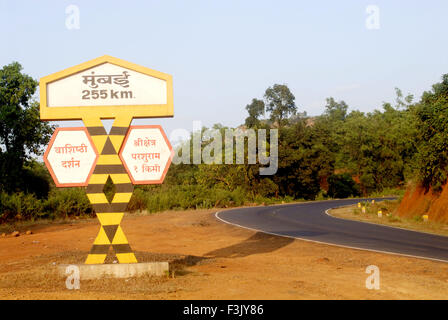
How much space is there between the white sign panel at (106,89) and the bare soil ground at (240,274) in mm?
3329

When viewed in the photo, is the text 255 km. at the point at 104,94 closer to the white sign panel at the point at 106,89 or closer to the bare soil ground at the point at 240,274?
the white sign panel at the point at 106,89

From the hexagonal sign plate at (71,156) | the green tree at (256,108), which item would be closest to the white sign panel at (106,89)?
the hexagonal sign plate at (71,156)

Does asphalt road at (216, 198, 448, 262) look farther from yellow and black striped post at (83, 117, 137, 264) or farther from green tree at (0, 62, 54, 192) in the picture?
green tree at (0, 62, 54, 192)

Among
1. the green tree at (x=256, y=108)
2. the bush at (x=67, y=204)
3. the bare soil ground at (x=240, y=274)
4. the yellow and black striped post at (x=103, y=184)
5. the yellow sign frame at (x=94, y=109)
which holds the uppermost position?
the green tree at (x=256, y=108)

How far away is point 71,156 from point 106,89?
1.45 meters

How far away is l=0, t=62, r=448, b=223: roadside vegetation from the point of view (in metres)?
28.2

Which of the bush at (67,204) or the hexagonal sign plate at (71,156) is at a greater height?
the hexagonal sign plate at (71,156)

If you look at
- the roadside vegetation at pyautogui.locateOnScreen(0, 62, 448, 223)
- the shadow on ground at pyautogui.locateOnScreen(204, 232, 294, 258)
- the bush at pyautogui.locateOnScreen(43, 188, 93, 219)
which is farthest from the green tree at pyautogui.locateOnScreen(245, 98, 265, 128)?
the shadow on ground at pyautogui.locateOnScreen(204, 232, 294, 258)

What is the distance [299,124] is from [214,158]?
11.4m

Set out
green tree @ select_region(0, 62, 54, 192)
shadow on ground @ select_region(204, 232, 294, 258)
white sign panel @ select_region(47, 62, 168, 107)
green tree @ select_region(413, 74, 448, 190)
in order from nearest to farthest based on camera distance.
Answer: white sign panel @ select_region(47, 62, 168, 107), shadow on ground @ select_region(204, 232, 294, 258), green tree @ select_region(413, 74, 448, 190), green tree @ select_region(0, 62, 54, 192)

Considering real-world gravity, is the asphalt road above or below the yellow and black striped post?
below

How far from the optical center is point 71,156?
9.95m

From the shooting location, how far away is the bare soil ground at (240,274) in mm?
7977

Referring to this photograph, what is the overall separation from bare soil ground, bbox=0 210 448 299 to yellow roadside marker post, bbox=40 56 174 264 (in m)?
1.31
